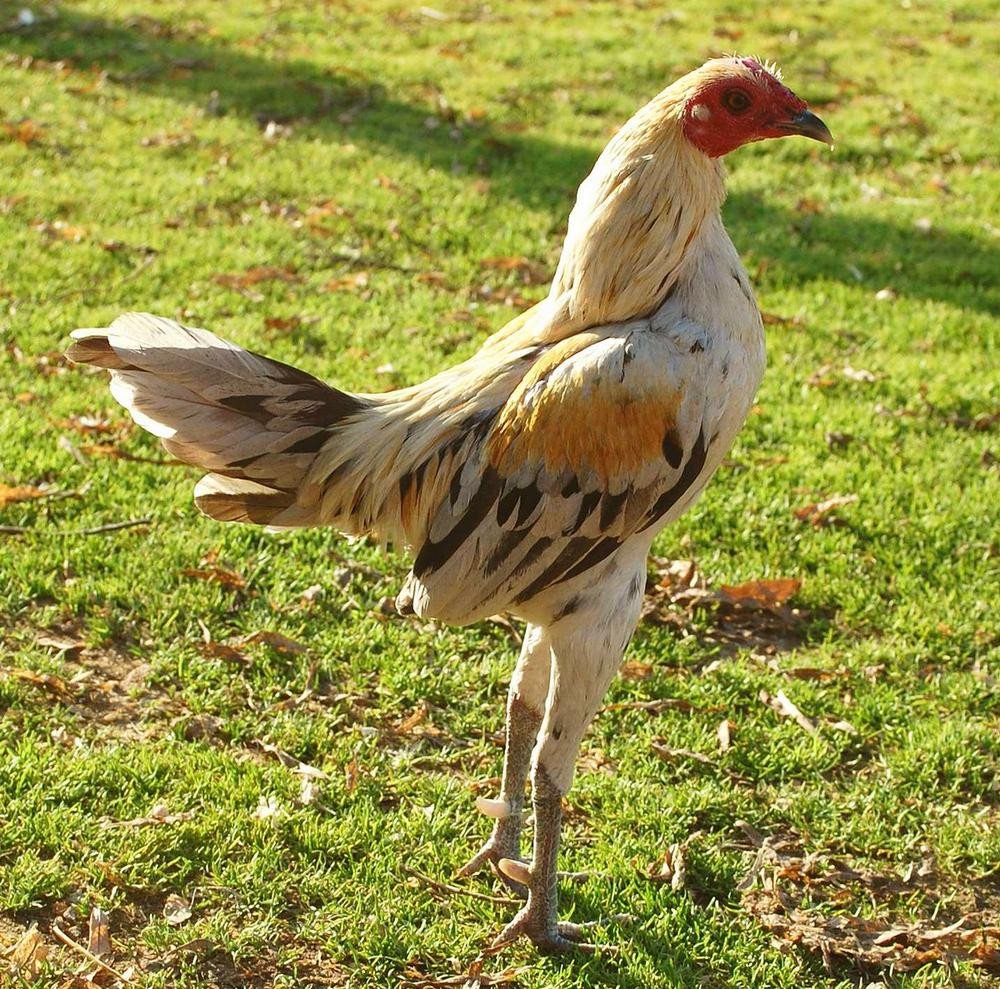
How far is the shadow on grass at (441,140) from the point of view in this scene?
28.8ft

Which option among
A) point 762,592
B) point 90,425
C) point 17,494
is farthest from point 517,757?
point 90,425

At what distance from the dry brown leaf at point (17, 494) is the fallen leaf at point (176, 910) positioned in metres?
2.48

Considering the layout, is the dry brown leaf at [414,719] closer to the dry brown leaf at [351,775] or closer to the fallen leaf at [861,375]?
the dry brown leaf at [351,775]

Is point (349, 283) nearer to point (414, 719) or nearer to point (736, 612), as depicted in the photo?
point (736, 612)

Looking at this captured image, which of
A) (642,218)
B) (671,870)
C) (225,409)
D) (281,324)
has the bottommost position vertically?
(671,870)

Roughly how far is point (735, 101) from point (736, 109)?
0.02m

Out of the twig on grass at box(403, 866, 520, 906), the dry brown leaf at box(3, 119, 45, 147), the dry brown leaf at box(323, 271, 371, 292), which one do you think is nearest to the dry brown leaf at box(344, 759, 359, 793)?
the twig on grass at box(403, 866, 520, 906)

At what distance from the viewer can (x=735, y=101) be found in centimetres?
355

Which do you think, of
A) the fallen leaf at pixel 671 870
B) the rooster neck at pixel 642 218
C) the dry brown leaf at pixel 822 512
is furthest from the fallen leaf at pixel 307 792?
the dry brown leaf at pixel 822 512

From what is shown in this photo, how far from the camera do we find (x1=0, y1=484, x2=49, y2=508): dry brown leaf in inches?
227

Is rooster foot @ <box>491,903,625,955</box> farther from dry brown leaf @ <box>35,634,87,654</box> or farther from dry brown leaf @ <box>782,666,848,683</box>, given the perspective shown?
dry brown leaf @ <box>35,634,87,654</box>

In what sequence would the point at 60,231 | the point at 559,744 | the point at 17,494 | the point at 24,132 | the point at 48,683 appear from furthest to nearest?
the point at 24,132 < the point at 60,231 < the point at 17,494 < the point at 48,683 < the point at 559,744

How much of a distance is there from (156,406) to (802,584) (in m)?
3.34

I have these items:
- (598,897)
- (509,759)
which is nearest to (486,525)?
(509,759)
